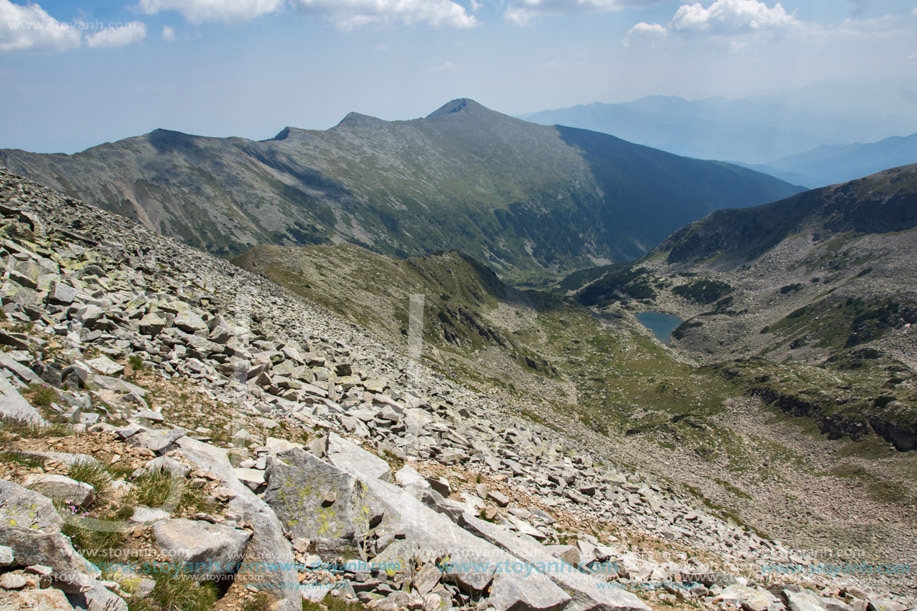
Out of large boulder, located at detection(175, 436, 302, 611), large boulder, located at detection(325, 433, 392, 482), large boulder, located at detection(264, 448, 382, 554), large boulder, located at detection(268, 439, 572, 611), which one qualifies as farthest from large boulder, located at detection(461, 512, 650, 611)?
large boulder, located at detection(175, 436, 302, 611)

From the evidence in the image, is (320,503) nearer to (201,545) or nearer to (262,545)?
(262,545)

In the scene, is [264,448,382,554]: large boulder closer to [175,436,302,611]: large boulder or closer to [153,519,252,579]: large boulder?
[175,436,302,611]: large boulder

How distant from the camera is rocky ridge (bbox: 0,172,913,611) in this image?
31.0 ft

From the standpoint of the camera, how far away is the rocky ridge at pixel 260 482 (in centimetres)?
946

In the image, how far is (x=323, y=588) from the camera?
10.6 meters

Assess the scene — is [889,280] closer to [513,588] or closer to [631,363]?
[631,363]

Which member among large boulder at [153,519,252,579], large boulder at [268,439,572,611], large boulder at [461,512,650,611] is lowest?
large boulder at [461,512,650,611]

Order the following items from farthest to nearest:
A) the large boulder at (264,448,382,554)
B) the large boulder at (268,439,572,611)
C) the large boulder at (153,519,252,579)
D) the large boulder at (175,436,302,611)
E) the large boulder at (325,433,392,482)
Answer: the large boulder at (325,433,392,482), the large boulder at (264,448,382,554), the large boulder at (268,439,572,611), the large boulder at (175,436,302,611), the large boulder at (153,519,252,579)

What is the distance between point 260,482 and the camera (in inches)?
521

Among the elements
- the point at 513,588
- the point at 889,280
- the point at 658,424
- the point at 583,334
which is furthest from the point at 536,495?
the point at 889,280

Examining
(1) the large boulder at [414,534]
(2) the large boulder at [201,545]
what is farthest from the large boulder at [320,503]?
(2) the large boulder at [201,545]

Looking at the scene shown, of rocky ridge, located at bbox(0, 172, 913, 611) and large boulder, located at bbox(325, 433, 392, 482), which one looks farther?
large boulder, located at bbox(325, 433, 392, 482)

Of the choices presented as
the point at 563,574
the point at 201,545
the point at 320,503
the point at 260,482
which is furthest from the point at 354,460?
the point at 563,574

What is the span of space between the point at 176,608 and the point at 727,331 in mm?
205371
